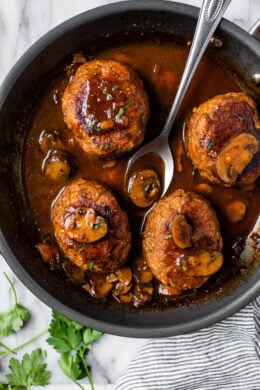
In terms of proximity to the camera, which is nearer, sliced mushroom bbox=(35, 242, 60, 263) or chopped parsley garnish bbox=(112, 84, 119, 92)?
chopped parsley garnish bbox=(112, 84, 119, 92)

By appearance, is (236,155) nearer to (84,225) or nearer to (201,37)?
(201,37)

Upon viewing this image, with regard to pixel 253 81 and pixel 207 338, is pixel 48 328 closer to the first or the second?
pixel 207 338

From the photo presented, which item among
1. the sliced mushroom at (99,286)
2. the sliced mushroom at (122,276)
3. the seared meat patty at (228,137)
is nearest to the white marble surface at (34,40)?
the sliced mushroom at (99,286)

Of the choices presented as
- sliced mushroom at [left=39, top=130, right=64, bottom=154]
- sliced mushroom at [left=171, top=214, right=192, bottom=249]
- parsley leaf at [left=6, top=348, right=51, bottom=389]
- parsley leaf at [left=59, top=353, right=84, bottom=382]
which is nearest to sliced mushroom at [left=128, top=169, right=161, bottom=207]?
sliced mushroom at [left=171, top=214, right=192, bottom=249]

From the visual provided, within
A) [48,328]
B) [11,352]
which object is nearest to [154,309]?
[48,328]

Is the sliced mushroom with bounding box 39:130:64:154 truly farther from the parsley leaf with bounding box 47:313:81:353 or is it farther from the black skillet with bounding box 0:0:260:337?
the parsley leaf with bounding box 47:313:81:353

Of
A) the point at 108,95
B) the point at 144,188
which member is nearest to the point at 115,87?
the point at 108,95

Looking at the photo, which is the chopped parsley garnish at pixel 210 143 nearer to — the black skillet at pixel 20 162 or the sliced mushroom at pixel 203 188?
the sliced mushroom at pixel 203 188

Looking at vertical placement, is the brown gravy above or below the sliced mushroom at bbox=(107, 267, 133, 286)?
above
